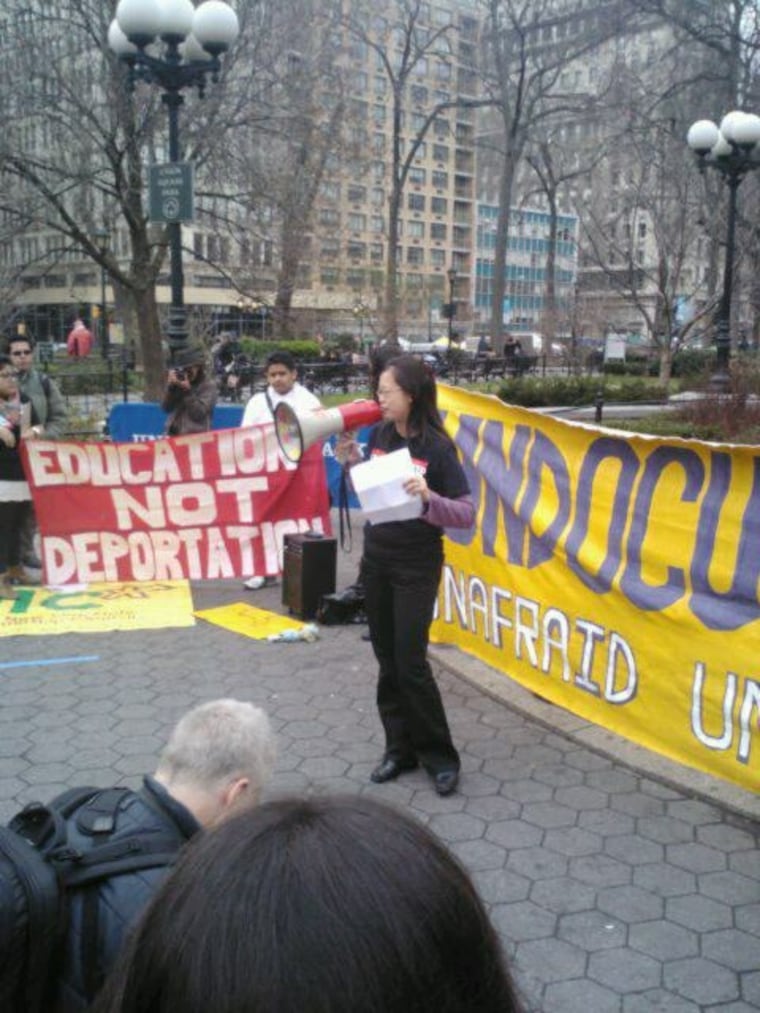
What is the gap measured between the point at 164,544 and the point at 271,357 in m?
1.69

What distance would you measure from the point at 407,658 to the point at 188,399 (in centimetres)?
438

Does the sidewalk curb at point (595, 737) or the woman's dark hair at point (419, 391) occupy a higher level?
the woman's dark hair at point (419, 391)

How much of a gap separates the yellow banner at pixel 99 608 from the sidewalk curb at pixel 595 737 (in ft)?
6.90

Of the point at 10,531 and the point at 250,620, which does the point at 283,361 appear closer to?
the point at 250,620

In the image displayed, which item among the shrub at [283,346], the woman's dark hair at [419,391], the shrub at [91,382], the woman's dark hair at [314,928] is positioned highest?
the woman's dark hair at [419,391]

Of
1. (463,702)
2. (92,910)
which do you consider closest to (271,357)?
(463,702)

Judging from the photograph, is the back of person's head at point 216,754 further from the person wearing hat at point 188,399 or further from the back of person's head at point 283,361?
the person wearing hat at point 188,399

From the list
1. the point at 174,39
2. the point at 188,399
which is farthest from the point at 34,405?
the point at 174,39

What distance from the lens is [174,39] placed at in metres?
9.07

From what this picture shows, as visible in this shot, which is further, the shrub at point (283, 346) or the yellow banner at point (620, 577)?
the shrub at point (283, 346)

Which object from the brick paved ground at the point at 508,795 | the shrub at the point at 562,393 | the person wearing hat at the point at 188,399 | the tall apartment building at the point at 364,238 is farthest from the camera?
the shrub at the point at 562,393

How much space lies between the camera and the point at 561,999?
9.16 feet

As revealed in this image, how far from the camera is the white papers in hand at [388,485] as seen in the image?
3736mm

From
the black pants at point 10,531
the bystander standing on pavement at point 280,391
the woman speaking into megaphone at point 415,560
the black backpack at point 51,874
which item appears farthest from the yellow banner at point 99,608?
the black backpack at point 51,874
